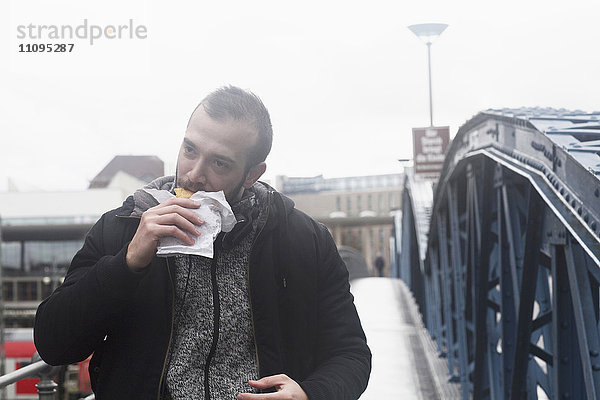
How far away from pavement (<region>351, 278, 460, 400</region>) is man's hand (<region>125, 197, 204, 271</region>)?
6.72 m

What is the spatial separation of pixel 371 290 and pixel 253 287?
21.7 m

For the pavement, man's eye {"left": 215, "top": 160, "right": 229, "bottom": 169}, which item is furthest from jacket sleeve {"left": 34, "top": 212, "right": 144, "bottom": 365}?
the pavement

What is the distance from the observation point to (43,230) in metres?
57.9

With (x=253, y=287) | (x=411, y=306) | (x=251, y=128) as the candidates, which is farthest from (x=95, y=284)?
(x=411, y=306)

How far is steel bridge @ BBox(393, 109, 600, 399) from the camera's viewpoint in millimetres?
2576

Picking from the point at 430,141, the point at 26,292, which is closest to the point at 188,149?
the point at 430,141

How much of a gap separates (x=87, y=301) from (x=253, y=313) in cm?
33

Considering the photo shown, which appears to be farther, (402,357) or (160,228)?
(402,357)

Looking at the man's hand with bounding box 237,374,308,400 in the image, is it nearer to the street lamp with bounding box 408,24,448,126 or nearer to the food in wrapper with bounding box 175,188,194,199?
the food in wrapper with bounding box 175,188,194,199

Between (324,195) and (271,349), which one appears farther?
(324,195)

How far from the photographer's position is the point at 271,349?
68.1 inches

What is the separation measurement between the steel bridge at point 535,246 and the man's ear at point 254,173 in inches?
37.1

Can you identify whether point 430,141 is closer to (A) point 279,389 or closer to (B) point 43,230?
(A) point 279,389

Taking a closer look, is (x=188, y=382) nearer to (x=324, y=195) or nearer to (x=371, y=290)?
(x=371, y=290)
